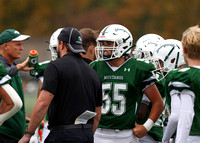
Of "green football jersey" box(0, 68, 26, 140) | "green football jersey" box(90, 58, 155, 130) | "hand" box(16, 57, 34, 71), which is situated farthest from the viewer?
"hand" box(16, 57, 34, 71)

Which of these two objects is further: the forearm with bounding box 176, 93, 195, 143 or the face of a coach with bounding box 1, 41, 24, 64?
the face of a coach with bounding box 1, 41, 24, 64

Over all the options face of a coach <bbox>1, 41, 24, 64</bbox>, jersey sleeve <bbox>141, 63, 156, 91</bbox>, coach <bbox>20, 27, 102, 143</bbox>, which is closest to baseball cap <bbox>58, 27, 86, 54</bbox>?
coach <bbox>20, 27, 102, 143</bbox>

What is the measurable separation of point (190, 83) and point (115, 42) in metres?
1.22

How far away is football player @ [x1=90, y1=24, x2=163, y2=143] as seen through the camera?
449cm

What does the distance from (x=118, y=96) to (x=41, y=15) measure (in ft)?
54.0

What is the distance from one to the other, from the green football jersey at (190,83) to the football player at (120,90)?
79 cm

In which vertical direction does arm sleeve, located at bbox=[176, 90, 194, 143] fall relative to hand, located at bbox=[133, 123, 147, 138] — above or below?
above

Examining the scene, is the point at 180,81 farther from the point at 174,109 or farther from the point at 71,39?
the point at 71,39

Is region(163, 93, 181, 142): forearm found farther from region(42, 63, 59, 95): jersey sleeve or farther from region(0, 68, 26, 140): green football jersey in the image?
region(0, 68, 26, 140): green football jersey

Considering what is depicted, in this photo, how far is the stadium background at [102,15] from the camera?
18328mm

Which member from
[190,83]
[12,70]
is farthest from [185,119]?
[12,70]

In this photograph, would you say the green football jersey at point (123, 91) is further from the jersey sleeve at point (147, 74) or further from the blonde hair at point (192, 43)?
the blonde hair at point (192, 43)

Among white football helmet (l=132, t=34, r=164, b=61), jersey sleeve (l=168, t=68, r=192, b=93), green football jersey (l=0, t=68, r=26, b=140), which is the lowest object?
green football jersey (l=0, t=68, r=26, b=140)

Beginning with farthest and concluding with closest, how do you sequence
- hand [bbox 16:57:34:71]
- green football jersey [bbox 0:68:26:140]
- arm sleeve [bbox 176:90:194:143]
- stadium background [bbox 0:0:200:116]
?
stadium background [bbox 0:0:200:116] < hand [bbox 16:57:34:71] < green football jersey [bbox 0:68:26:140] < arm sleeve [bbox 176:90:194:143]
